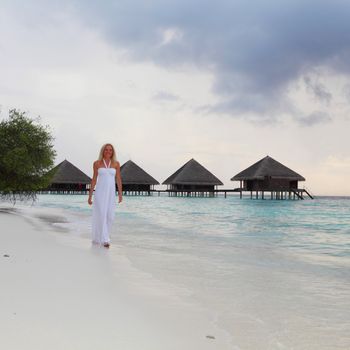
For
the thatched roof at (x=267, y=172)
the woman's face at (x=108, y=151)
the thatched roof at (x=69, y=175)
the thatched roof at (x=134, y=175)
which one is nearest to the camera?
the woman's face at (x=108, y=151)

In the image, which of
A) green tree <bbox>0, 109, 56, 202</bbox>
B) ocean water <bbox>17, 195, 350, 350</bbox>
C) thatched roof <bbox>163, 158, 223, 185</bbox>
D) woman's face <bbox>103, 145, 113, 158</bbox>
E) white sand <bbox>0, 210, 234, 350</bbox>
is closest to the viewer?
white sand <bbox>0, 210, 234, 350</bbox>

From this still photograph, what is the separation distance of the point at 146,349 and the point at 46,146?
21.3 m

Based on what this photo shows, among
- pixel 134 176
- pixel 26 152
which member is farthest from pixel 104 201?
pixel 134 176

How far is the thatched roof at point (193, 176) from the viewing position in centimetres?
7044

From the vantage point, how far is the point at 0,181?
22812 millimetres

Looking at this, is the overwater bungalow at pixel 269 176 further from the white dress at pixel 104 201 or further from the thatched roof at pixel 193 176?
the white dress at pixel 104 201

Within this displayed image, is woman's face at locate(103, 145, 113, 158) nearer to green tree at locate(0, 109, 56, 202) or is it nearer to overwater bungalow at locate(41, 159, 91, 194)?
green tree at locate(0, 109, 56, 202)

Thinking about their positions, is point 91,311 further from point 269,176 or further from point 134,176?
point 134,176

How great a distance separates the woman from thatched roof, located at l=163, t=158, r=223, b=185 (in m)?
61.7

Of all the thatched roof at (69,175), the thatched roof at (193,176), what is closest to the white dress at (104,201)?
the thatched roof at (193,176)

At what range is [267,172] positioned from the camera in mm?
62969

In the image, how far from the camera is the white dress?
8148 mm

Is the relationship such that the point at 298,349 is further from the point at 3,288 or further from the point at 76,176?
the point at 76,176

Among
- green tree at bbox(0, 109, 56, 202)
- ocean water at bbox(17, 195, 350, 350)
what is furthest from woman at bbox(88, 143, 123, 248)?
green tree at bbox(0, 109, 56, 202)
